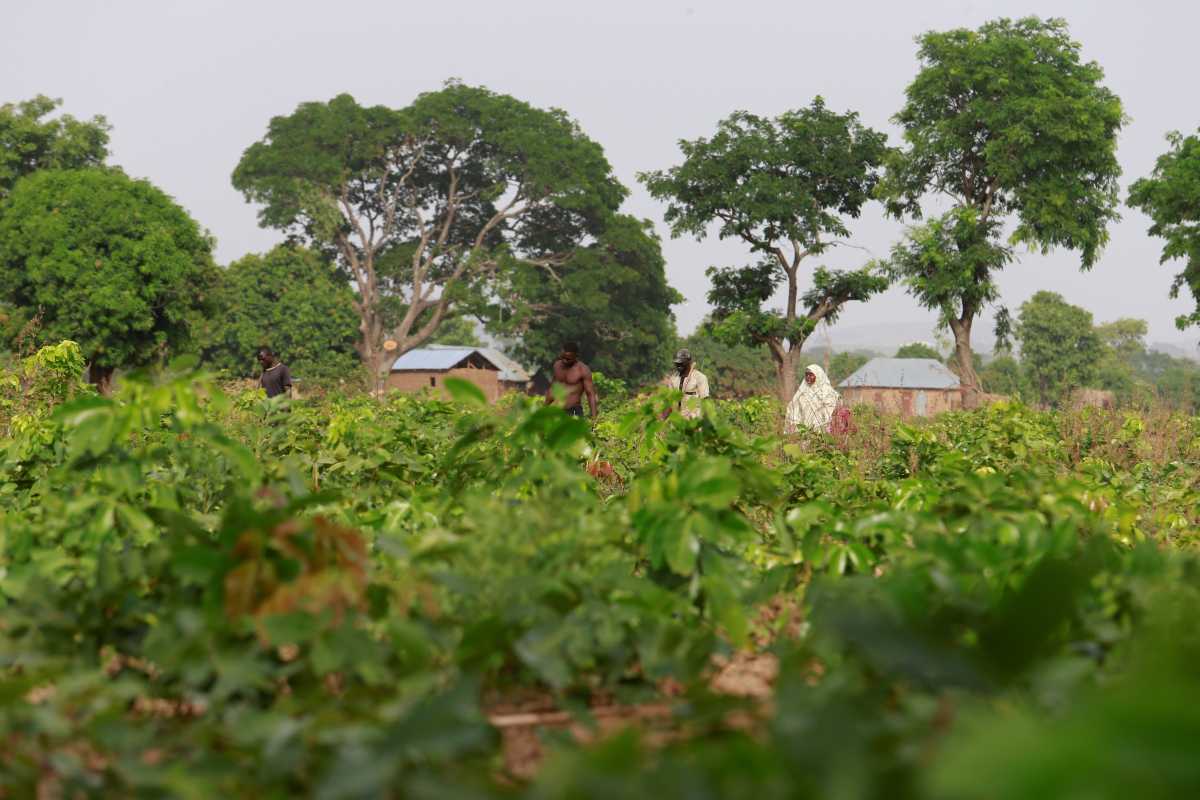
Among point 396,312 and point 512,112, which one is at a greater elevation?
point 512,112

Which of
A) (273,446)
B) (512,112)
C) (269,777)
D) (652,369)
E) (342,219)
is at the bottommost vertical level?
(269,777)

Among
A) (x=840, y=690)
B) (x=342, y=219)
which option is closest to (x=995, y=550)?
(x=840, y=690)

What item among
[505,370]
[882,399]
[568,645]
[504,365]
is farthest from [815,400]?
[504,365]

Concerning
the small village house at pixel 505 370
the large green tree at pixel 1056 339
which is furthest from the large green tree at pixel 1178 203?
the large green tree at pixel 1056 339

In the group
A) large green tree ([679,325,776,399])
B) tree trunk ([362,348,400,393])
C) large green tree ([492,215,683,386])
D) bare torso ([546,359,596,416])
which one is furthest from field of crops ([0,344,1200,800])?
large green tree ([679,325,776,399])

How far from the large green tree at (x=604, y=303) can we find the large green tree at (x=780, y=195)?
2540mm

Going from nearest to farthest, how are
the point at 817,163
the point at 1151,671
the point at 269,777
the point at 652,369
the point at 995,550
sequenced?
1. the point at 1151,671
2. the point at 269,777
3. the point at 995,550
4. the point at 817,163
5. the point at 652,369

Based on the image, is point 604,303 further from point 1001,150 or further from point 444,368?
point 444,368

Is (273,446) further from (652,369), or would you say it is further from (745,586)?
(652,369)

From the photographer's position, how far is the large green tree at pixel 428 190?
37.9m

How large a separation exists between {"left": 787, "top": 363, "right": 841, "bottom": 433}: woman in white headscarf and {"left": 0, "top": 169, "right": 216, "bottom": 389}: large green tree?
2446cm

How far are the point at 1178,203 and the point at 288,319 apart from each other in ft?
112

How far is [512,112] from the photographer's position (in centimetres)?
3866

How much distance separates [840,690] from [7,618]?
1.09 m
